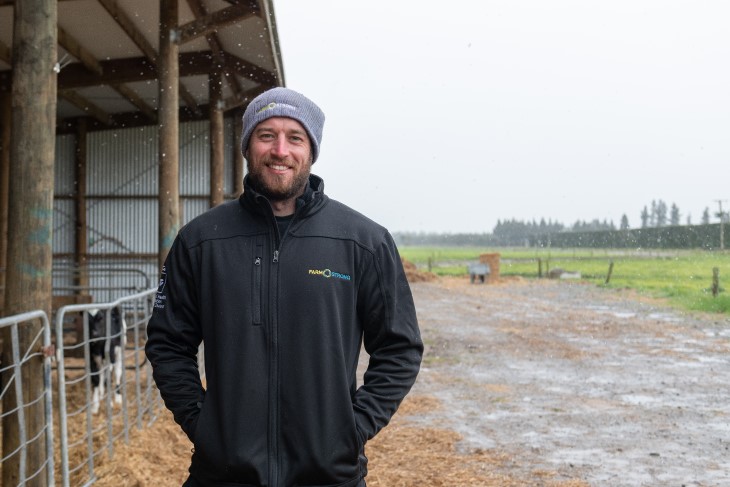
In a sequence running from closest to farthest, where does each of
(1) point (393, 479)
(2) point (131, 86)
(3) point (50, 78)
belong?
(3) point (50, 78), (1) point (393, 479), (2) point (131, 86)

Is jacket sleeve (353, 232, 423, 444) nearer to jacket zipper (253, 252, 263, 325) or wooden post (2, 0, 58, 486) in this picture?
jacket zipper (253, 252, 263, 325)

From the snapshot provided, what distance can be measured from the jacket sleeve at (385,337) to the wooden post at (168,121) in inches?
248

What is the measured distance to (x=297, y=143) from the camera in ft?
7.91

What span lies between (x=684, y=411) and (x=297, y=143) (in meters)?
6.64

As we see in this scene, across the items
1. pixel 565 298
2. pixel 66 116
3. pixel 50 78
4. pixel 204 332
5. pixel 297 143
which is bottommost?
pixel 565 298

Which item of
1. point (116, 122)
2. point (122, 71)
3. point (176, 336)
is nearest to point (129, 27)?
point (122, 71)

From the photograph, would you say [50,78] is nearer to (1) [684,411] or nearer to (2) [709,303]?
(1) [684,411]

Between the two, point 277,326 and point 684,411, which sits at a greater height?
point 277,326

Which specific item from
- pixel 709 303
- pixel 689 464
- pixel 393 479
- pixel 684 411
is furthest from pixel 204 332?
pixel 709 303

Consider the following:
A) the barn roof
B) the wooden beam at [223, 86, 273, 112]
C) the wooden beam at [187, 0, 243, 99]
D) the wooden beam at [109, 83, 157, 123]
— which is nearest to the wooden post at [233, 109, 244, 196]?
the barn roof

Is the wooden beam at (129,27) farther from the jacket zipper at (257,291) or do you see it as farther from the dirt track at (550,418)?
the jacket zipper at (257,291)

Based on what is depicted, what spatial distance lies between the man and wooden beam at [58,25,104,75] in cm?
935

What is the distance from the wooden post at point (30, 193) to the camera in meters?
4.23

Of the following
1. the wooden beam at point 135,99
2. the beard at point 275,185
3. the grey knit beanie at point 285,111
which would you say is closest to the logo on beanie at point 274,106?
the grey knit beanie at point 285,111
